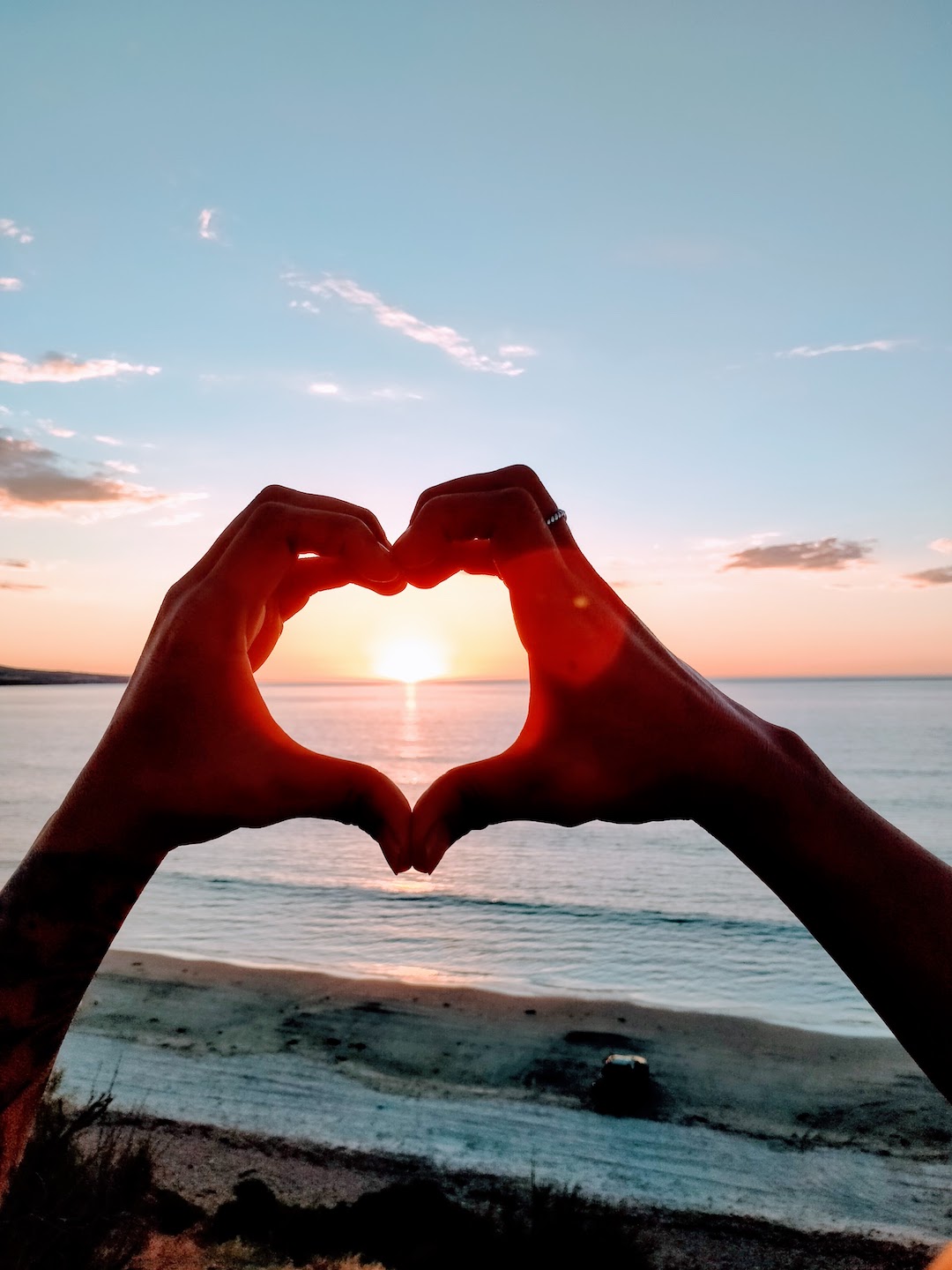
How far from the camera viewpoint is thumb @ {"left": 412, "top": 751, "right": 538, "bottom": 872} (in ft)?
5.81

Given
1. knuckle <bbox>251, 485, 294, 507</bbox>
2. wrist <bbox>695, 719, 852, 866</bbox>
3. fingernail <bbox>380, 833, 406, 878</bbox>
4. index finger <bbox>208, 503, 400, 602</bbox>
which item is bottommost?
fingernail <bbox>380, 833, 406, 878</bbox>

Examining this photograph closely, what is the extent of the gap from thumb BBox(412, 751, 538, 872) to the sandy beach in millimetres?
4534

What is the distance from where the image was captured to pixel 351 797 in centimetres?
179

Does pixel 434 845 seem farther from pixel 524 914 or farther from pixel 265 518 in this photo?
pixel 524 914

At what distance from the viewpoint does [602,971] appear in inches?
510

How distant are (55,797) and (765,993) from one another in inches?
1185

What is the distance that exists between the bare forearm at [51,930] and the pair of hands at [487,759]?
0.08 metres

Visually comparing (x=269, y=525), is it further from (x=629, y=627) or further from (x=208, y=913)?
(x=208, y=913)

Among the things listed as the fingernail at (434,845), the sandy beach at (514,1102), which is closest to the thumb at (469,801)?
the fingernail at (434,845)

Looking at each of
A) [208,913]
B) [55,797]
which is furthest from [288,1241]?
[55,797]

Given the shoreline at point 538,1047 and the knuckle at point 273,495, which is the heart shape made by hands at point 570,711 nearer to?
the knuckle at point 273,495

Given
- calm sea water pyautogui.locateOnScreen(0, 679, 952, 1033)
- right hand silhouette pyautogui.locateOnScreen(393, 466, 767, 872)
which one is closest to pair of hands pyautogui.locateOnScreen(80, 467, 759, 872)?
right hand silhouette pyautogui.locateOnScreen(393, 466, 767, 872)

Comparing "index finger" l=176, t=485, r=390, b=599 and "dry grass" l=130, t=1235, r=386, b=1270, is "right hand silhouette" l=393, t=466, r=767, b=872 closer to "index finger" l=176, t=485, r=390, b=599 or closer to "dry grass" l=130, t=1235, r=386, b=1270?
"index finger" l=176, t=485, r=390, b=599

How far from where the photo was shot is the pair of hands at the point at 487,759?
5.43ft
